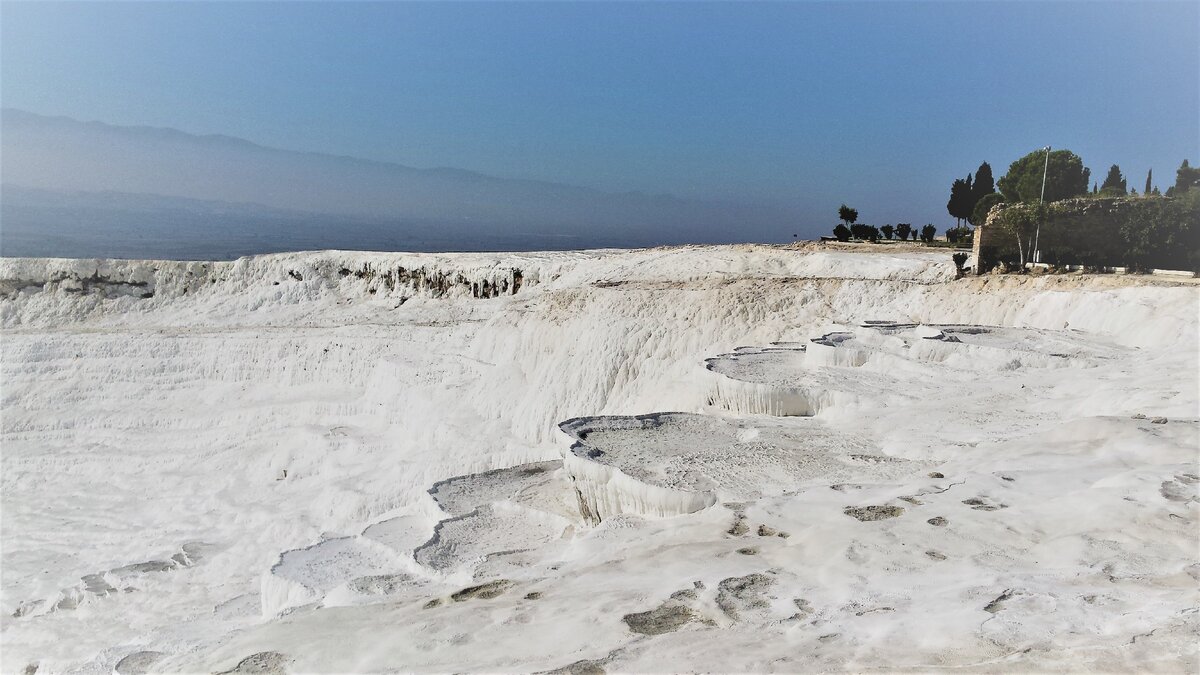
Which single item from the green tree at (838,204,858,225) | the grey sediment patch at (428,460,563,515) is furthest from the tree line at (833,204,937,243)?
the grey sediment patch at (428,460,563,515)

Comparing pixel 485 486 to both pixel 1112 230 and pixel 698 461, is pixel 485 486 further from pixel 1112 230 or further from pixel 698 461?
pixel 1112 230

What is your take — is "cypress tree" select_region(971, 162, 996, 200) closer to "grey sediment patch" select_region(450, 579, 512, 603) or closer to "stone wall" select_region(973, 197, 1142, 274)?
"stone wall" select_region(973, 197, 1142, 274)

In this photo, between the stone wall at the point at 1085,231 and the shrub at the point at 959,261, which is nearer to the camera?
the stone wall at the point at 1085,231

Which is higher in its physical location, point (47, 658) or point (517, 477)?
Result: point (517, 477)

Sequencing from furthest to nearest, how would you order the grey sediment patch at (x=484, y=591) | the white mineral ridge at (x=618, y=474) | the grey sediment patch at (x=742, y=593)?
the grey sediment patch at (x=484, y=591) < the grey sediment patch at (x=742, y=593) < the white mineral ridge at (x=618, y=474)

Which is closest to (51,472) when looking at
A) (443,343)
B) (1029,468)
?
(443,343)

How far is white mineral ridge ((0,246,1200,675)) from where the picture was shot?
5.75m

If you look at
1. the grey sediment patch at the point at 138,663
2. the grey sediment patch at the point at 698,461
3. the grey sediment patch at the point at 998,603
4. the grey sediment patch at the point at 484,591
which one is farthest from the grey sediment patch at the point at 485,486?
the grey sediment patch at the point at 998,603

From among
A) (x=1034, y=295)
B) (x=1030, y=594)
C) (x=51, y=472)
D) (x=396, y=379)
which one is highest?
(x=1034, y=295)

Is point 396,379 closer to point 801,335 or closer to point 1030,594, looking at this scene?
point 801,335

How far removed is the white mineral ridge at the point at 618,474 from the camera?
5.75 metres

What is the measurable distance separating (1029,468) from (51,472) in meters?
23.8

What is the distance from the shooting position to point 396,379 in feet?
79.7

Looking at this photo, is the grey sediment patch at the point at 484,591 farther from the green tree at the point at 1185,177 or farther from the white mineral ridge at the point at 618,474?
the green tree at the point at 1185,177
